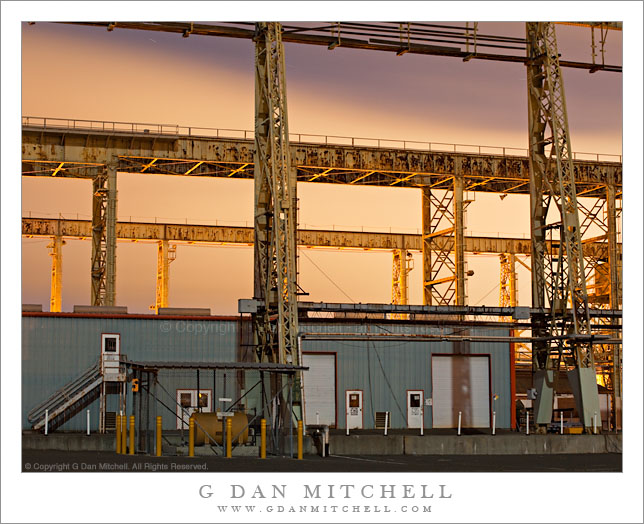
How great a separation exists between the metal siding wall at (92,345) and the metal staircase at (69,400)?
226 millimetres

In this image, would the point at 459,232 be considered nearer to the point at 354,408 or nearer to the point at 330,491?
the point at 354,408

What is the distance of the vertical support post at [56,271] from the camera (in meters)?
68.5

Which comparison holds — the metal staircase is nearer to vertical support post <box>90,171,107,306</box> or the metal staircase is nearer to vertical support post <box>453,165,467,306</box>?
vertical support post <box>90,171,107,306</box>

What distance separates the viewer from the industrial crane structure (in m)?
40.0

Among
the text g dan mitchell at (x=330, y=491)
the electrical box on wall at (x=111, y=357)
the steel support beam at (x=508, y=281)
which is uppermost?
the steel support beam at (x=508, y=281)

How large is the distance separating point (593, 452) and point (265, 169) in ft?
54.4

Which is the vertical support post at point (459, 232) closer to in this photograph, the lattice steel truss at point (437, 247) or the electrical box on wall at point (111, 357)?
the lattice steel truss at point (437, 247)

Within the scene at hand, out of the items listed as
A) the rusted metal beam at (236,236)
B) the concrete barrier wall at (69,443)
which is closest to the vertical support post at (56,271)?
the rusted metal beam at (236,236)

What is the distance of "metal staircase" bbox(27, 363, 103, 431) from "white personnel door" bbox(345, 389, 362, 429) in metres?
10.1

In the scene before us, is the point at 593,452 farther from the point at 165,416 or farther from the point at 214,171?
the point at 214,171

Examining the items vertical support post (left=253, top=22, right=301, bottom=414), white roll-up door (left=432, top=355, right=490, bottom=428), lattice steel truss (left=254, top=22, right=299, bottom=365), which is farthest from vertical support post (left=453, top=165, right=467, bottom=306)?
vertical support post (left=253, top=22, right=301, bottom=414)

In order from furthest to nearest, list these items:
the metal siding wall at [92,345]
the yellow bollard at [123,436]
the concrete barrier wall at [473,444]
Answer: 1. the metal siding wall at [92,345]
2. the concrete barrier wall at [473,444]
3. the yellow bollard at [123,436]

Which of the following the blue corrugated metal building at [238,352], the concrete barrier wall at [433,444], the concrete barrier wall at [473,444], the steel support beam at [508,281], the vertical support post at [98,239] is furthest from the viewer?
the steel support beam at [508,281]

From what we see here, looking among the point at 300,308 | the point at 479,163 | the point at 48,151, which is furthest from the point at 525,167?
the point at 48,151
